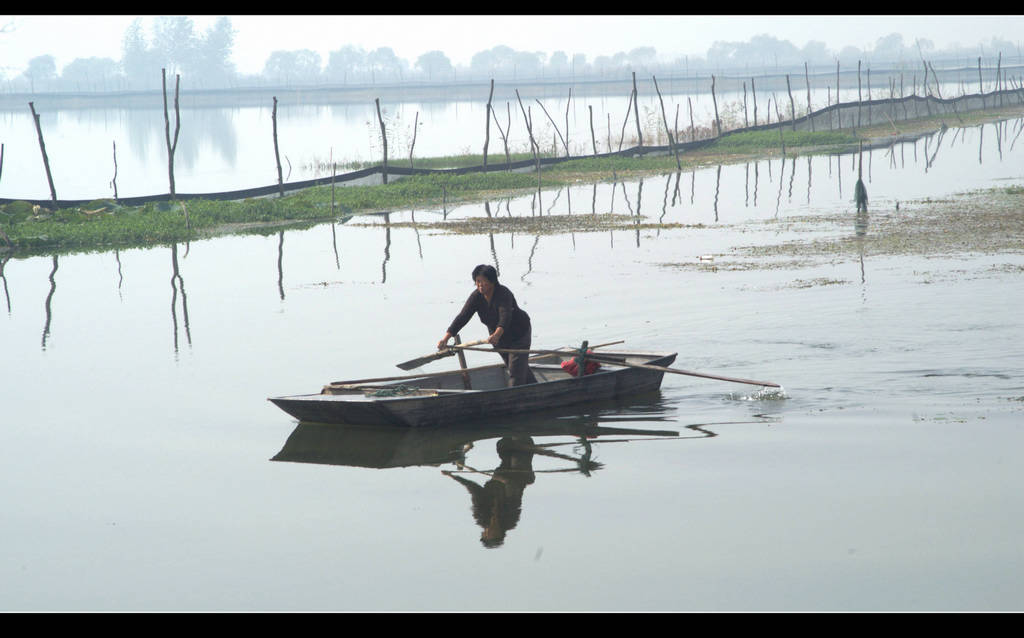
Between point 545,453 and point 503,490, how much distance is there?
2.95 ft

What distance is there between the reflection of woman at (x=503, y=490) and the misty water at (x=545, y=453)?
44 millimetres

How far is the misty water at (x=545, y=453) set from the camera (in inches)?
247

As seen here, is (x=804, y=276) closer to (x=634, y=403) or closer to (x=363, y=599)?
(x=634, y=403)

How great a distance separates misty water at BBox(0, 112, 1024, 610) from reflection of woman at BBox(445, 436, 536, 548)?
4 centimetres

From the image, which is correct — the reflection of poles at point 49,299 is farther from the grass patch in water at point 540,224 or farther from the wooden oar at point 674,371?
the grass patch in water at point 540,224

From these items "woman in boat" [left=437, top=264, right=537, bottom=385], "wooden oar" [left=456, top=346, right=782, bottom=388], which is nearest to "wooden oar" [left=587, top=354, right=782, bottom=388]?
"wooden oar" [left=456, top=346, right=782, bottom=388]

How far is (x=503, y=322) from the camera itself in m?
9.45

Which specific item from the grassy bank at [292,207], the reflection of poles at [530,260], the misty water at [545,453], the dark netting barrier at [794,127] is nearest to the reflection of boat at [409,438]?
the misty water at [545,453]

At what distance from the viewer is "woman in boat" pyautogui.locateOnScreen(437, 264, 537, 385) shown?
946cm

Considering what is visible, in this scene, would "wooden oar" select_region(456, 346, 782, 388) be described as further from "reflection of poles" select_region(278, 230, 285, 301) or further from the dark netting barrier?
the dark netting barrier

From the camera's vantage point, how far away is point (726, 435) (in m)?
8.91

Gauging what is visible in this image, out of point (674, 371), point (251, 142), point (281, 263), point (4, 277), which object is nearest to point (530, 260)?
point (281, 263)

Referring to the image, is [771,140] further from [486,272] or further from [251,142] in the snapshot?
[251,142]

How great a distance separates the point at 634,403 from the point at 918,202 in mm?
16166
